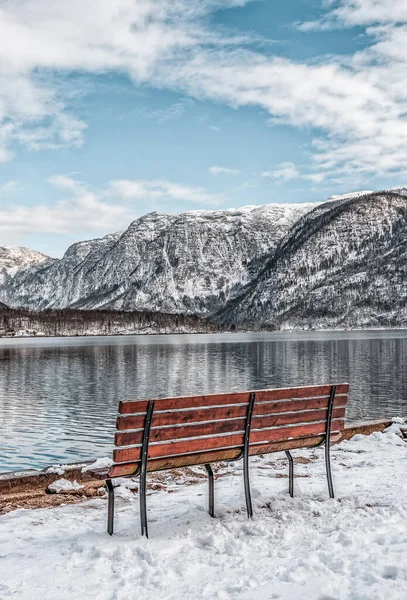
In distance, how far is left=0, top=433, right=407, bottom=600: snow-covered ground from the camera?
659 centimetres

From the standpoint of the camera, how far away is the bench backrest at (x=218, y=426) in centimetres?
853

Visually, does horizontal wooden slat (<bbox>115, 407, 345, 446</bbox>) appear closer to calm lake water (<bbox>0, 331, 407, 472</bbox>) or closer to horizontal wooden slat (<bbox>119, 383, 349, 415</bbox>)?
horizontal wooden slat (<bbox>119, 383, 349, 415</bbox>)

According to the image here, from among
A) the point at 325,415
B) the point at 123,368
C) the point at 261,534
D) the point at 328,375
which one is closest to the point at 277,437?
the point at 325,415

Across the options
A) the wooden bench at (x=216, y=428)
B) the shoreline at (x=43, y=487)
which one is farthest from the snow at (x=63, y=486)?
the wooden bench at (x=216, y=428)

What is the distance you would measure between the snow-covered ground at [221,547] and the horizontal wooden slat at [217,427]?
1.26m

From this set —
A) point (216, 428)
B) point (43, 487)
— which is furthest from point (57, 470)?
point (216, 428)

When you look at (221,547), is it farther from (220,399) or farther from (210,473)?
(220,399)

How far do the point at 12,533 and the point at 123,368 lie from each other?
6612cm

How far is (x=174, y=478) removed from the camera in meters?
12.6

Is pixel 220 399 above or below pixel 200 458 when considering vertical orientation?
above

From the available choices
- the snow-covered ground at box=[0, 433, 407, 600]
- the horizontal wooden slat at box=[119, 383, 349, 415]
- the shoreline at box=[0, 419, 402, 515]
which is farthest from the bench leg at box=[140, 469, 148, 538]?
the shoreline at box=[0, 419, 402, 515]

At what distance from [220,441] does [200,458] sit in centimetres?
43

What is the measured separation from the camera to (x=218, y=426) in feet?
31.1

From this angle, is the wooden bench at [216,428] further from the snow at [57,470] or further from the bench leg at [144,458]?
the snow at [57,470]
